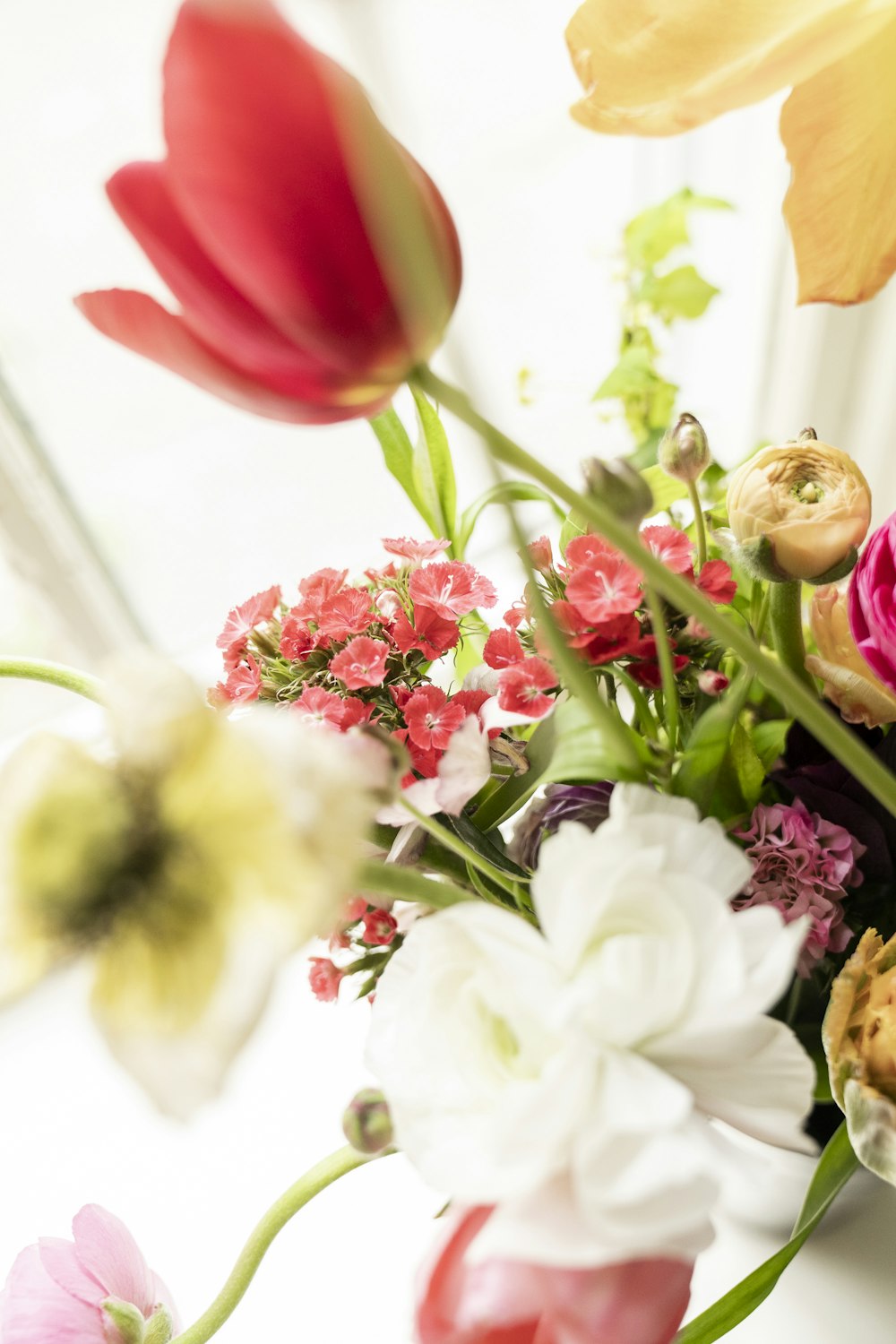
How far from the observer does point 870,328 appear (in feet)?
2.00

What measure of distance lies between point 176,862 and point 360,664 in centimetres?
14

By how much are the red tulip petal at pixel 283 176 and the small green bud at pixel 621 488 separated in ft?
0.13

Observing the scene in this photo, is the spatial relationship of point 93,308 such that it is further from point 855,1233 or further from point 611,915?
point 855,1233

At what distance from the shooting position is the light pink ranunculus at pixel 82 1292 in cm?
22

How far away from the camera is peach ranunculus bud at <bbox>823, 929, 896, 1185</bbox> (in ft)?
0.66

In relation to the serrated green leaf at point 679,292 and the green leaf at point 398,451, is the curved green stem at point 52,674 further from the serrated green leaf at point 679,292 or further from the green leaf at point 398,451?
the serrated green leaf at point 679,292

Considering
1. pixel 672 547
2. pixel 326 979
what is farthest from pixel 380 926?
pixel 672 547

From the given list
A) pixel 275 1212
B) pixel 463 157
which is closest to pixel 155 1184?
pixel 275 1212

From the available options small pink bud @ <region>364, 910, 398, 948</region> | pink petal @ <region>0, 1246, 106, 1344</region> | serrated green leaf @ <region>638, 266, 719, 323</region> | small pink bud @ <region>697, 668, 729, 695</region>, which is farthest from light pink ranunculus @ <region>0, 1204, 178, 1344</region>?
serrated green leaf @ <region>638, 266, 719, 323</region>

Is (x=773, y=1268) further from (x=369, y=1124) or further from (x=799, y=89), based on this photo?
(x=799, y=89)

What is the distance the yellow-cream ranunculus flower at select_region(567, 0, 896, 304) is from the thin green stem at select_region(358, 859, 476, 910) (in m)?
0.14

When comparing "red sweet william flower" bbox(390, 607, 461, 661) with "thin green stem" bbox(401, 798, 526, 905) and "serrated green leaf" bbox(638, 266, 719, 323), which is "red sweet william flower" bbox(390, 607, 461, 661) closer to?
"thin green stem" bbox(401, 798, 526, 905)

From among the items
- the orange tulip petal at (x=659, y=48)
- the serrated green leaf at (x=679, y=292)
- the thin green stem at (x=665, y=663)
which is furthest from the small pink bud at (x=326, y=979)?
the serrated green leaf at (x=679, y=292)

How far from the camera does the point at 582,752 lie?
200mm
